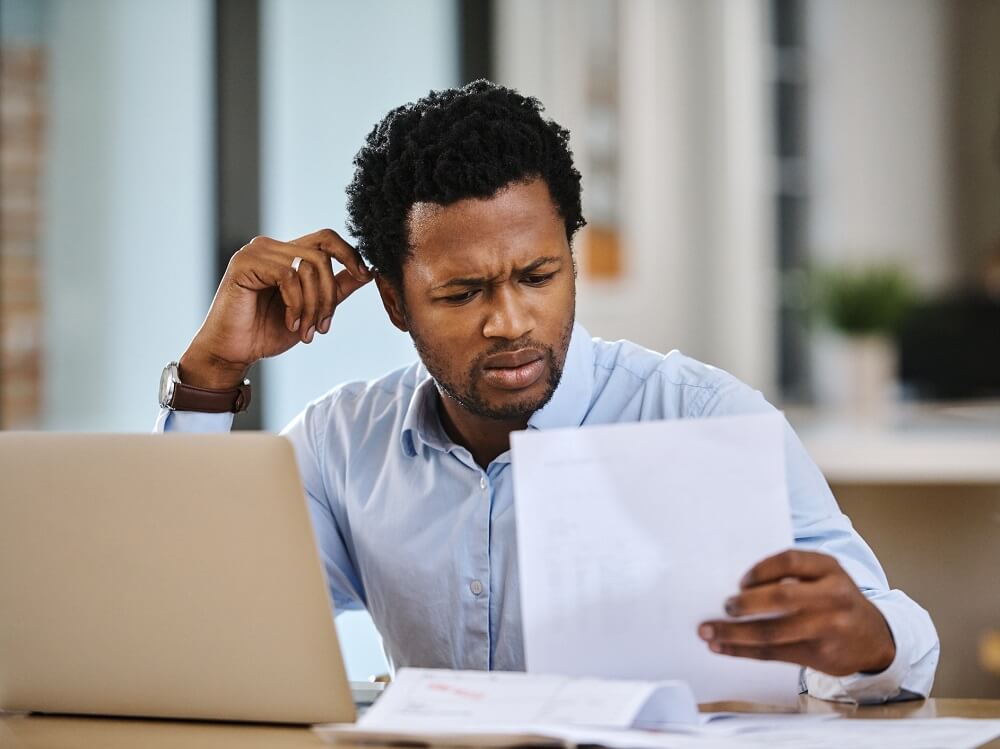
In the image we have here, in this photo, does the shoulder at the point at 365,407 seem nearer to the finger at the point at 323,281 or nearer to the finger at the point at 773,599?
the finger at the point at 323,281

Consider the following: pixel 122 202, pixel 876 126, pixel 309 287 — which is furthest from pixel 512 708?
pixel 876 126

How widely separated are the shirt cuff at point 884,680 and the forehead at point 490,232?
0.48m

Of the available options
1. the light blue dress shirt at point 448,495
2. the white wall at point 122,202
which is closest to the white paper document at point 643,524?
the light blue dress shirt at point 448,495

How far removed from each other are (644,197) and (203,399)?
2.55 m

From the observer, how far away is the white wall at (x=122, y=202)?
260 cm

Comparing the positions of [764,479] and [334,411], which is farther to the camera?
[334,411]

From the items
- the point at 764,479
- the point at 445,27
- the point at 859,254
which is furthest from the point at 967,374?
the point at 764,479

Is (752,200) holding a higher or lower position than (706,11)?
lower

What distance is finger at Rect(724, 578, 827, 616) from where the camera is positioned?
88 centimetres

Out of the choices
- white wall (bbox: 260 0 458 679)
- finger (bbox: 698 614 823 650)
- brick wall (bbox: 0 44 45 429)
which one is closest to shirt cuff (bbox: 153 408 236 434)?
finger (bbox: 698 614 823 650)

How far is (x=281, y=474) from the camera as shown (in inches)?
35.5

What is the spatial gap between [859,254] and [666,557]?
3.48 meters

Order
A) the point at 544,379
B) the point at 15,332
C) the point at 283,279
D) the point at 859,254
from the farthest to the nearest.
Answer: the point at 859,254 → the point at 15,332 → the point at 283,279 → the point at 544,379

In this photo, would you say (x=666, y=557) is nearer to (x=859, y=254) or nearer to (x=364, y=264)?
(x=364, y=264)
